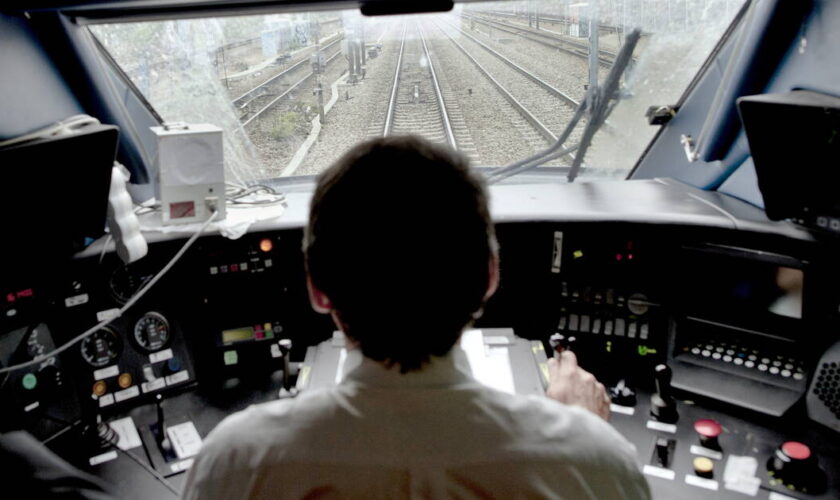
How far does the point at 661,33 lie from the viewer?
7.09ft

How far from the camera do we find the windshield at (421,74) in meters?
2.15

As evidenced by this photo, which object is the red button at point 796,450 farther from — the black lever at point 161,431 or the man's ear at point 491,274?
the black lever at point 161,431

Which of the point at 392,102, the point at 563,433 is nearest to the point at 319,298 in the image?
the point at 563,433

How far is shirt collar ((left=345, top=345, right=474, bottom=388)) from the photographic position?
837mm

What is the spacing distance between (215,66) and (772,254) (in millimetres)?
1880

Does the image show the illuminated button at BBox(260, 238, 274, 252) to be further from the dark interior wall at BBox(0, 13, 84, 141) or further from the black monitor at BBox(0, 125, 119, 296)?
the dark interior wall at BBox(0, 13, 84, 141)

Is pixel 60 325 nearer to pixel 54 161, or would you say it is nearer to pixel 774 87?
pixel 54 161

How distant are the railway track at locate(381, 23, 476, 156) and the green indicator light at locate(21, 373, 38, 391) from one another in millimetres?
1433

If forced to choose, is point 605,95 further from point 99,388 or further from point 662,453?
point 99,388

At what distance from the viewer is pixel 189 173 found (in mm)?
1993

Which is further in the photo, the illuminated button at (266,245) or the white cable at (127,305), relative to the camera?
the illuminated button at (266,245)

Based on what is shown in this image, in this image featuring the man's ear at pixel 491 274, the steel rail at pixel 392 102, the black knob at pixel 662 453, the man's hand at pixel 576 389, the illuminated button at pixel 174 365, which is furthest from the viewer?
the steel rail at pixel 392 102

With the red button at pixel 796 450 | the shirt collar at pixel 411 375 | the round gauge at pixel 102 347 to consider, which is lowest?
the red button at pixel 796 450

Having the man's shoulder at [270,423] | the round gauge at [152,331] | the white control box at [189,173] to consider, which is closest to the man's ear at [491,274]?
the man's shoulder at [270,423]
